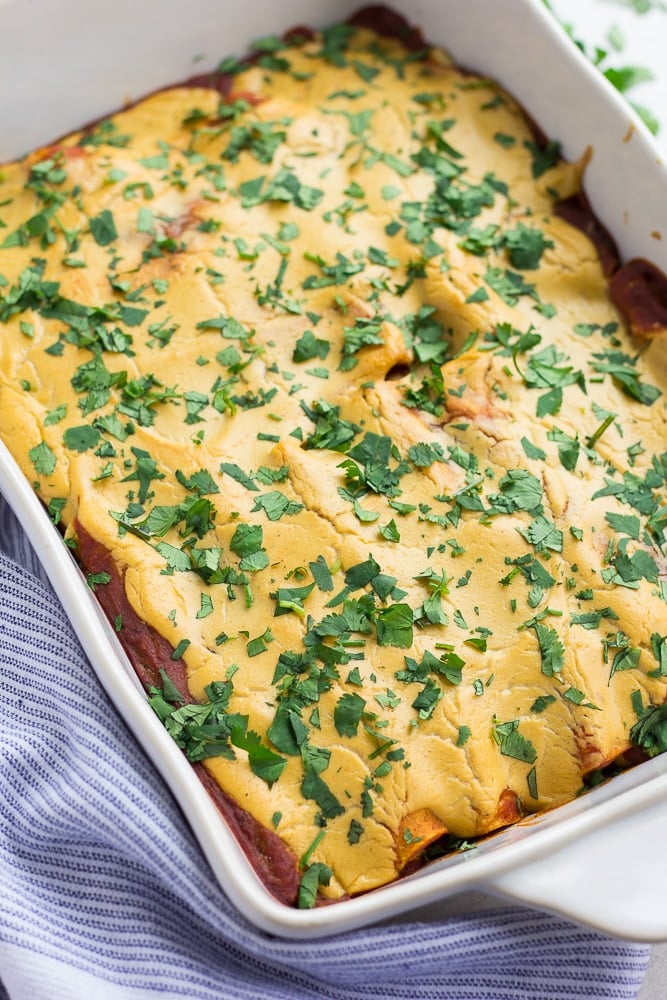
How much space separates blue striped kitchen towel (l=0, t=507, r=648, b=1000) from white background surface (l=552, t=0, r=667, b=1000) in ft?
7.95

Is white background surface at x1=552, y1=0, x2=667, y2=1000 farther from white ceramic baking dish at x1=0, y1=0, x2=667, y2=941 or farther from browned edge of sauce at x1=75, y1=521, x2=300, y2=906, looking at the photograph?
browned edge of sauce at x1=75, y1=521, x2=300, y2=906

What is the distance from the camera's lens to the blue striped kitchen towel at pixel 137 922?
78.3 inches

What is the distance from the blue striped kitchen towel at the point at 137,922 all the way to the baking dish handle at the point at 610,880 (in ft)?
1.05

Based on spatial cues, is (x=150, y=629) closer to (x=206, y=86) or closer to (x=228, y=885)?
(x=228, y=885)

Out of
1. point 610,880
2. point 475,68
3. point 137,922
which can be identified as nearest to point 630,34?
point 475,68

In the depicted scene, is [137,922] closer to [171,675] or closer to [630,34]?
[171,675]

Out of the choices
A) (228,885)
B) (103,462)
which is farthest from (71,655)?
(228,885)

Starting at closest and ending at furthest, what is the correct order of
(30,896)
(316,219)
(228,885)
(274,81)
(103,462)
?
(228,885)
(30,896)
(103,462)
(316,219)
(274,81)

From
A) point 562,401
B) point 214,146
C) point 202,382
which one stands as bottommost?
point 202,382

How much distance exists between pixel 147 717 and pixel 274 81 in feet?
5.90

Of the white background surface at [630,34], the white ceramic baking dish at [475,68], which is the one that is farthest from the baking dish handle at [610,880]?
the white background surface at [630,34]

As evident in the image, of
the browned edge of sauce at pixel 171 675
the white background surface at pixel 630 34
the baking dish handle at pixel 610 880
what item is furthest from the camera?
the white background surface at pixel 630 34

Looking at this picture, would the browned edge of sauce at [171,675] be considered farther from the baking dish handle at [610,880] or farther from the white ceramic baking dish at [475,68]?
the baking dish handle at [610,880]

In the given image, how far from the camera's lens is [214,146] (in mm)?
2721
